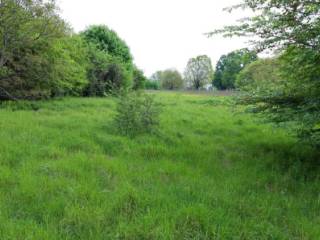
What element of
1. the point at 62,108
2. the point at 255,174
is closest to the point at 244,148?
the point at 255,174

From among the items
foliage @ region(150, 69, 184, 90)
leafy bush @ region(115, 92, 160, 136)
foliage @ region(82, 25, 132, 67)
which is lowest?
leafy bush @ region(115, 92, 160, 136)

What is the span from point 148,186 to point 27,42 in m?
6.27

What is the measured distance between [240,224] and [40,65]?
1017 centimetres

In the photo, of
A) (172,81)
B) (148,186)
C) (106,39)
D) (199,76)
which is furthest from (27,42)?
(199,76)

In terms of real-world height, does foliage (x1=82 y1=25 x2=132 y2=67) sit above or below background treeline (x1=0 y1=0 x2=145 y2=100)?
above

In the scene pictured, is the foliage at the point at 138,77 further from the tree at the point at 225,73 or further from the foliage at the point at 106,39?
the tree at the point at 225,73

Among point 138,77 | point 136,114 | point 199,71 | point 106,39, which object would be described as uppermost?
point 106,39

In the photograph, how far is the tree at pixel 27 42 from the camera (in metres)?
8.06

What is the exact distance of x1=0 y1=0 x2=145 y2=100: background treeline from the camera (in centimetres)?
828

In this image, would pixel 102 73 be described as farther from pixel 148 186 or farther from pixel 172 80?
pixel 172 80

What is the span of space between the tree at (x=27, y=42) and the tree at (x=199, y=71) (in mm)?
53106

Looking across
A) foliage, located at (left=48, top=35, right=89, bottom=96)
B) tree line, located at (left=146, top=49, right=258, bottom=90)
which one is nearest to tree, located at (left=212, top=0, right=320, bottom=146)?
foliage, located at (left=48, top=35, right=89, bottom=96)

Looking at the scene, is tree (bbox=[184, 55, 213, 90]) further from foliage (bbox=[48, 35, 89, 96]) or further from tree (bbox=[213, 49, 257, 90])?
foliage (bbox=[48, 35, 89, 96])

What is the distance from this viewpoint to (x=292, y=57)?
6105 millimetres
